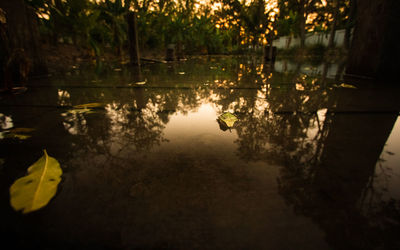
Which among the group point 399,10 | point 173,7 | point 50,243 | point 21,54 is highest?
point 173,7

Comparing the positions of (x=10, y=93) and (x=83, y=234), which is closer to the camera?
(x=83, y=234)

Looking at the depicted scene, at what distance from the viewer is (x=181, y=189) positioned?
0.57 m

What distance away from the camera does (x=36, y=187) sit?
55 cm

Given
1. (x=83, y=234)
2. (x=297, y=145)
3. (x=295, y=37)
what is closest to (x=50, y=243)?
(x=83, y=234)

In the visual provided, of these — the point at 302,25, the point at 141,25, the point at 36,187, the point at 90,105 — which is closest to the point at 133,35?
the point at 90,105

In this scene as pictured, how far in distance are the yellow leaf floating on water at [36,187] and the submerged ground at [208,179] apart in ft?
0.07

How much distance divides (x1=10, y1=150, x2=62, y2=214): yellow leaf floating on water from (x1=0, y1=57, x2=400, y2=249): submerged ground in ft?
0.07

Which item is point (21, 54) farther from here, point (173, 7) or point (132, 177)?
point (173, 7)

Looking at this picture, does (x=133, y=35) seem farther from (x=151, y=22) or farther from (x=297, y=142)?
(x=151, y=22)

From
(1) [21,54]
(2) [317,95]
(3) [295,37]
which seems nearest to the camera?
(1) [21,54]

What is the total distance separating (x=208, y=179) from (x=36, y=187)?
0.51 metres

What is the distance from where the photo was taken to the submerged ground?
433mm

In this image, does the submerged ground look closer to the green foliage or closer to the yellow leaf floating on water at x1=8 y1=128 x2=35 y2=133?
the yellow leaf floating on water at x1=8 y1=128 x2=35 y2=133

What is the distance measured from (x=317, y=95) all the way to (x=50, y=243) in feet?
6.57
